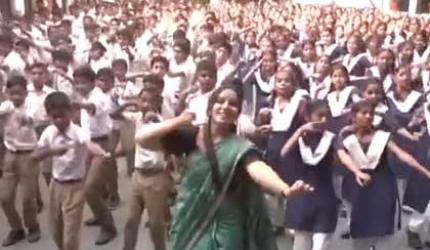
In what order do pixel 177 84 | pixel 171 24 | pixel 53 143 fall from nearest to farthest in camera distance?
pixel 53 143 → pixel 177 84 → pixel 171 24

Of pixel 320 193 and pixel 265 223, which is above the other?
pixel 265 223

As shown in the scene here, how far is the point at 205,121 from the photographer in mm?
4152

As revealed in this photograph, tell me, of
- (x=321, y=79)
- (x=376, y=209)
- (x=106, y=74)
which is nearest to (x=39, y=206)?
(x=106, y=74)

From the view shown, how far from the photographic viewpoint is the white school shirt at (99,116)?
24.0 feet

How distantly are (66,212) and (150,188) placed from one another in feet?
1.98

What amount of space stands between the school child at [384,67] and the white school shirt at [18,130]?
3.19m

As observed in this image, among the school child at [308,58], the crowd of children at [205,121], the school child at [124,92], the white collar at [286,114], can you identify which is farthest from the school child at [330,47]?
the white collar at [286,114]

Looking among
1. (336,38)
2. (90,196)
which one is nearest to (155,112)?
(90,196)

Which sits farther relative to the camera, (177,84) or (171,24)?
(171,24)

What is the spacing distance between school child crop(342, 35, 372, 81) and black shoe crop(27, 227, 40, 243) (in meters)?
3.13

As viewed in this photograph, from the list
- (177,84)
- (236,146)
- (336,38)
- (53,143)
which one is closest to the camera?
(236,146)

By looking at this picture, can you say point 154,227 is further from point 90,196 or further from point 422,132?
point 422,132

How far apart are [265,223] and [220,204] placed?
22 cm

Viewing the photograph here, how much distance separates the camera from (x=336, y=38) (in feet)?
42.8
